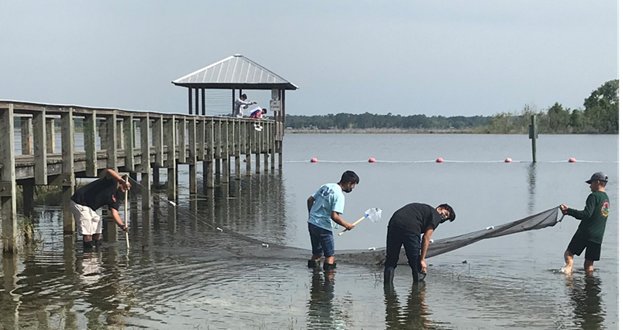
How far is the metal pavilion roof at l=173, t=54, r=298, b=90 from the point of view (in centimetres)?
4406

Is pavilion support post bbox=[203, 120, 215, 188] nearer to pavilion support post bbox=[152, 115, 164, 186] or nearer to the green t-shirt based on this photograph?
pavilion support post bbox=[152, 115, 164, 186]

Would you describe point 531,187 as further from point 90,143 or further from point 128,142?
point 90,143

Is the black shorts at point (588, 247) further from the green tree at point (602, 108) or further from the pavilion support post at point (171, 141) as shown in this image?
the green tree at point (602, 108)

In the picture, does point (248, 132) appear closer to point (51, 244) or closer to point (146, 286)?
point (51, 244)

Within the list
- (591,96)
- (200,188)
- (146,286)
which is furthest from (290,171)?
(591,96)

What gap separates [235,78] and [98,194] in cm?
2929

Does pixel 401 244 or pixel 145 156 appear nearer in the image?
pixel 401 244

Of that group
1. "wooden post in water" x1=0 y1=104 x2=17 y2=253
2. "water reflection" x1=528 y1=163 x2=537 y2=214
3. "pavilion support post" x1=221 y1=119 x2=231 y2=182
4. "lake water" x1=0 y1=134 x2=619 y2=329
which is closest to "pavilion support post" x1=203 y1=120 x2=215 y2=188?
"pavilion support post" x1=221 y1=119 x2=231 y2=182

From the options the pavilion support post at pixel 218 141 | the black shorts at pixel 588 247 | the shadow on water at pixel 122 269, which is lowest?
the shadow on water at pixel 122 269

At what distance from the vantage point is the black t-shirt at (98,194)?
51.7ft

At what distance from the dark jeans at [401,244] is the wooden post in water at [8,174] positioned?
548cm

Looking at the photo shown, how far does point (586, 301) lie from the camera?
1233cm

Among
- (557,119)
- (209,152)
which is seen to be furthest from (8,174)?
(557,119)

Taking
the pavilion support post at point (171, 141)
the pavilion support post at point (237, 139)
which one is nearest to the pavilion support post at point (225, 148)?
the pavilion support post at point (237, 139)
